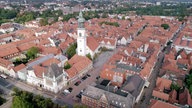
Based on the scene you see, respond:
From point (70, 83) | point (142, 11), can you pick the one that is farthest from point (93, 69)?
point (142, 11)

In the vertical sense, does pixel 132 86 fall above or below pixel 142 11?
below

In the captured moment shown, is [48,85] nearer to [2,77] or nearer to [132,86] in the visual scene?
[2,77]

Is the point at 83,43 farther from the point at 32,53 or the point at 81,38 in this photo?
the point at 32,53

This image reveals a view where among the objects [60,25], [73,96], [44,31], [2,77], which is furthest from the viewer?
[60,25]

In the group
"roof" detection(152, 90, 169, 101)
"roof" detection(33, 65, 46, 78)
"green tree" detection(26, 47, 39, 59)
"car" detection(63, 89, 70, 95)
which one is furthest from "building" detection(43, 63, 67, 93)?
"roof" detection(152, 90, 169, 101)

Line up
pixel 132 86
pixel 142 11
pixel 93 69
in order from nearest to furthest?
pixel 132 86 < pixel 93 69 < pixel 142 11

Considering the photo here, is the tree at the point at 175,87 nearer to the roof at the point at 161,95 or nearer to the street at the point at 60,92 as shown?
the roof at the point at 161,95

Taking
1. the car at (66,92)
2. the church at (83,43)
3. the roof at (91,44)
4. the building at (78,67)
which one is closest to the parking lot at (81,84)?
the car at (66,92)
